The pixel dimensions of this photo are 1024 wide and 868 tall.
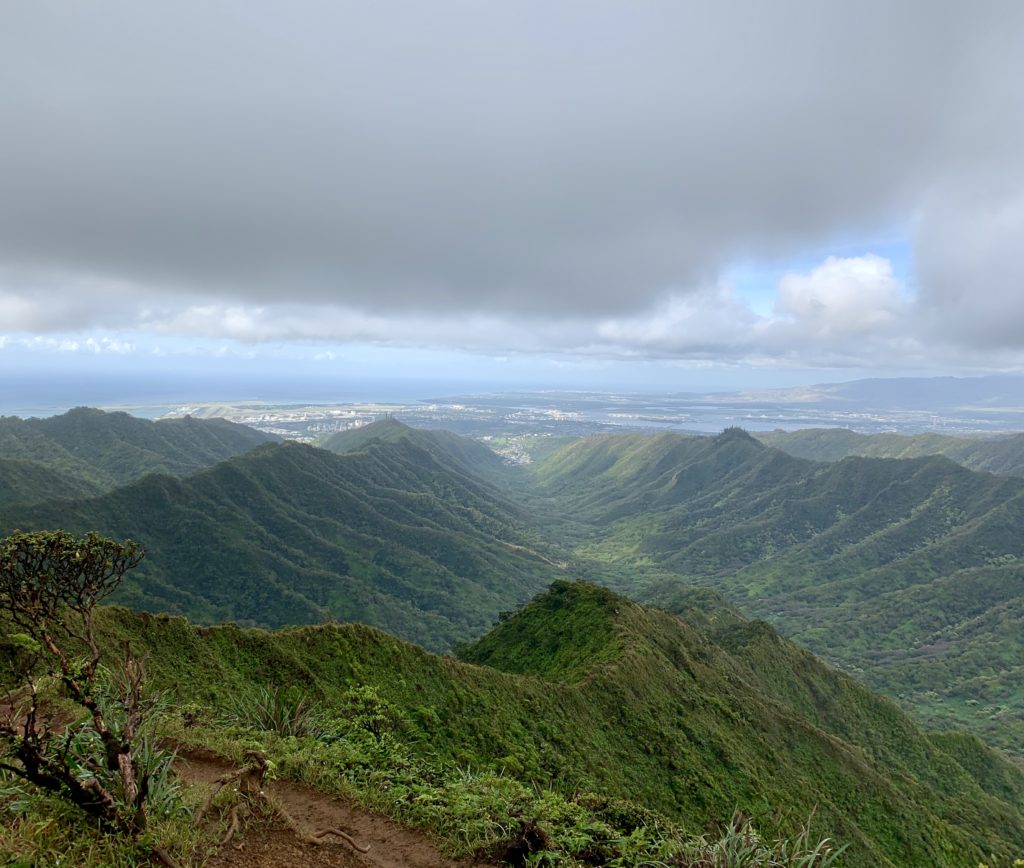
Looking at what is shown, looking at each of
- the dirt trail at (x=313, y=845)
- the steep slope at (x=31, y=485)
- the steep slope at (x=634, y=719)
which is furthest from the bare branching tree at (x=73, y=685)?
the steep slope at (x=31, y=485)

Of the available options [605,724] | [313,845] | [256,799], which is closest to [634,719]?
[605,724]

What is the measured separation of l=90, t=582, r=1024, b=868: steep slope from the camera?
2980 cm

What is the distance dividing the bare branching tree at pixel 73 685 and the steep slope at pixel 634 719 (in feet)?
19.6

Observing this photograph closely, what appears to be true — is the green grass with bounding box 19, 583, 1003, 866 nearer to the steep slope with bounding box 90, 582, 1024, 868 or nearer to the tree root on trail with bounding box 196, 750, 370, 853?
the steep slope with bounding box 90, 582, 1024, 868

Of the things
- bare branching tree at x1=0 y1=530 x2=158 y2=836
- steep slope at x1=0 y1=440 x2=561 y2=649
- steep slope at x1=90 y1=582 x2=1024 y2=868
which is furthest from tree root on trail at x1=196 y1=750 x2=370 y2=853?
steep slope at x1=0 y1=440 x2=561 y2=649

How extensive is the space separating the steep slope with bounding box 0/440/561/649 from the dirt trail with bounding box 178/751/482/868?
109m

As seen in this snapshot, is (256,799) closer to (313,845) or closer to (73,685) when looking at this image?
(313,845)

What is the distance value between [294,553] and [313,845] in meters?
141

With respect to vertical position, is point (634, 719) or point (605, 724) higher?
point (605, 724)

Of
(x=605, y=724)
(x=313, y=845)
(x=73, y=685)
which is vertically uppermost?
(x=73, y=685)

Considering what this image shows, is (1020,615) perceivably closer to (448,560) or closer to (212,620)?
(448,560)

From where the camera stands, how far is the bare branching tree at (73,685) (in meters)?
7.39

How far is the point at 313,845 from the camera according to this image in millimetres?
9961

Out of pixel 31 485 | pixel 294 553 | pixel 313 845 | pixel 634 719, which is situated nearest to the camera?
pixel 313 845
